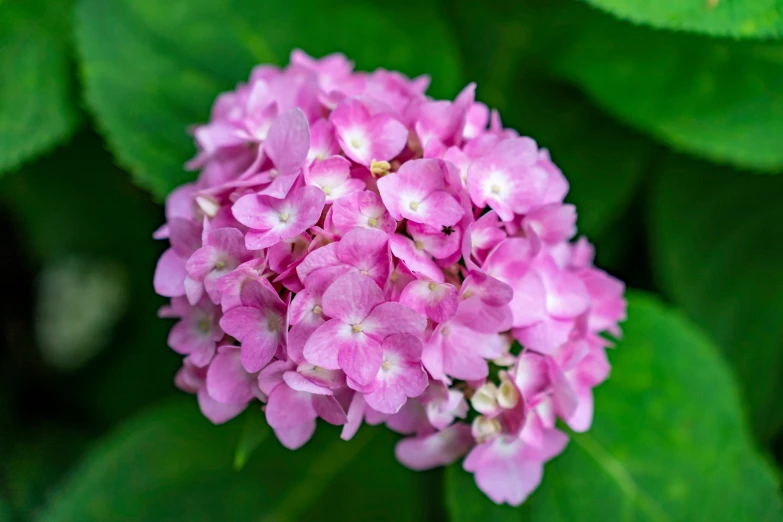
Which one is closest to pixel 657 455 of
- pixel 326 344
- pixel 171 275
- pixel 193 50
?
pixel 326 344

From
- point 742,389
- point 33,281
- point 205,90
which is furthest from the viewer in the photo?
point 33,281

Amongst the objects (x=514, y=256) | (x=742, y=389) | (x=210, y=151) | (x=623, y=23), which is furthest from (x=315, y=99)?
(x=742, y=389)

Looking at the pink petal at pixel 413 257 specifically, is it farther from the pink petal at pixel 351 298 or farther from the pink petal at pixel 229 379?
the pink petal at pixel 229 379

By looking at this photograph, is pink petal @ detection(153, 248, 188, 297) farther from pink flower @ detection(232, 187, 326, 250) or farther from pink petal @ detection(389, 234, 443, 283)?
pink petal @ detection(389, 234, 443, 283)

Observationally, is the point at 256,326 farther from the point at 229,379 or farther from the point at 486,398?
the point at 486,398

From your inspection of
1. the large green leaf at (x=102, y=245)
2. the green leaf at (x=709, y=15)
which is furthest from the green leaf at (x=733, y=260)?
the large green leaf at (x=102, y=245)

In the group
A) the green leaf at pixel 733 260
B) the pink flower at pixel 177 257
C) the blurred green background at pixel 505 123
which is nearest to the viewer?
the pink flower at pixel 177 257

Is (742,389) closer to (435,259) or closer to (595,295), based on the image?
(595,295)
